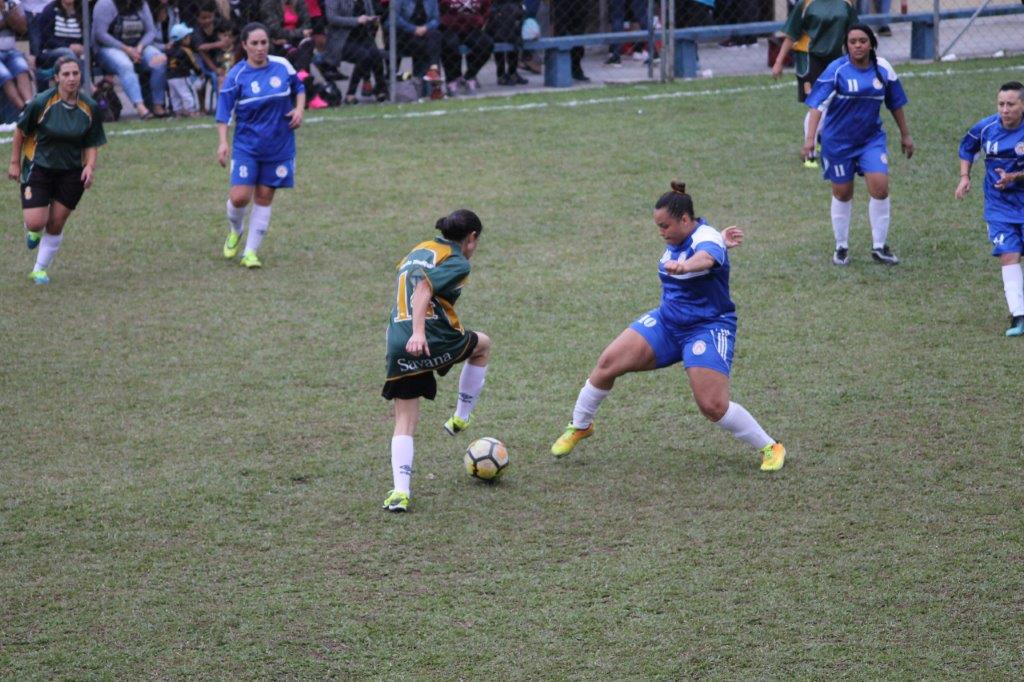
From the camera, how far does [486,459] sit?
746 centimetres

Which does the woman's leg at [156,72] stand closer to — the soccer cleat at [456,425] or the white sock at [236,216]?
the white sock at [236,216]

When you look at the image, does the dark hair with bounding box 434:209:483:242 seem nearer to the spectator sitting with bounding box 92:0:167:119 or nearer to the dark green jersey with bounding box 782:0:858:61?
the dark green jersey with bounding box 782:0:858:61

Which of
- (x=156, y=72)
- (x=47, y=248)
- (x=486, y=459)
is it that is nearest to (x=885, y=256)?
(x=486, y=459)

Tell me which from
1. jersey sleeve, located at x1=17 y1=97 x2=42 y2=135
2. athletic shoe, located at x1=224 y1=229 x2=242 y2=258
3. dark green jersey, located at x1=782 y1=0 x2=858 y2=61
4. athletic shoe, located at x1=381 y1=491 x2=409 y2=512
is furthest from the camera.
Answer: dark green jersey, located at x1=782 y1=0 x2=858 y2=61

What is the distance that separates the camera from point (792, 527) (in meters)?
6.93

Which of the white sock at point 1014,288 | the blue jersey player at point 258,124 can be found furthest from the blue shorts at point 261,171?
the white sock at point 1014,288

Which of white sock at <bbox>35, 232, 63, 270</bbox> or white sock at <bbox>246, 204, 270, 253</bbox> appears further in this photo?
white sock at <bbox>246, 204, 270, 253</bbox>

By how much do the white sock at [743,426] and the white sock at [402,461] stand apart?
178cm

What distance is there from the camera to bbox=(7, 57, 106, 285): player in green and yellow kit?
11344mm

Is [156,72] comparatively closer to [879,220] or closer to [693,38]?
[693,38]

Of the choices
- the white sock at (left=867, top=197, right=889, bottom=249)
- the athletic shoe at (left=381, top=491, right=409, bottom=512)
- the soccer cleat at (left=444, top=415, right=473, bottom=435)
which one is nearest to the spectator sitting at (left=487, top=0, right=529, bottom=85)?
the white sock at (left=867, top=197, right=889, bottom=249)

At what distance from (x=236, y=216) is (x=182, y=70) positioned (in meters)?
6.21

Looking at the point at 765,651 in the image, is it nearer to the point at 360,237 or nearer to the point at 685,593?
the point at 685,593

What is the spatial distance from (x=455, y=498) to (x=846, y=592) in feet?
7.47
